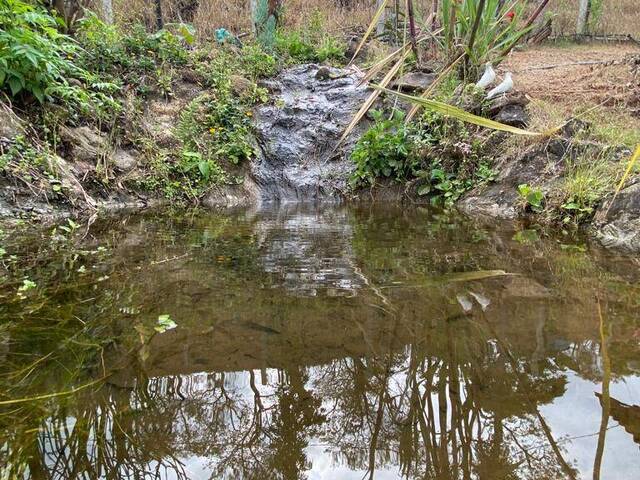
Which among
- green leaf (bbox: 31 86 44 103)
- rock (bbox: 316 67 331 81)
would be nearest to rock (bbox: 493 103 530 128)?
rock (bbox: 316 67 331 81)

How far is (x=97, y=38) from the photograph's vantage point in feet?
19.4

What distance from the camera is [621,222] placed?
315 centimetres

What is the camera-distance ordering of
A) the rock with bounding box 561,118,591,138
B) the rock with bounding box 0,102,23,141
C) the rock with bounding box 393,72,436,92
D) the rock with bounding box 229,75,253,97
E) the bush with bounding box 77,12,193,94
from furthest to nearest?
the rock with bounding box 229,75,253,97 → the rock with bounding box 393,72,436,92 → the bush with bounding box 77,12,193,94 → the rock with bounding box 561,118,591,138 → the rock with bounding box 0,102,23,141

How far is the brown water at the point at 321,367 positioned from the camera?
3.53 feet

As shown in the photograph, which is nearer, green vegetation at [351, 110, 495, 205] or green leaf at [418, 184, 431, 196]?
green vegetation at [351, 110, 495, 205]

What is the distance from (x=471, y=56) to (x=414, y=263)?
12.9ft

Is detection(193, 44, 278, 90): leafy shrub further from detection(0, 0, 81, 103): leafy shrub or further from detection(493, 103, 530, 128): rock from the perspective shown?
detection(493, 103, 530, 128): rock

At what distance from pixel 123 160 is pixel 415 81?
424 centimetres

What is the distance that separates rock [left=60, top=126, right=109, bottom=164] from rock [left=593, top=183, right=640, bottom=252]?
4.88 m

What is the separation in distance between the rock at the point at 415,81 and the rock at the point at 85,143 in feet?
13.4

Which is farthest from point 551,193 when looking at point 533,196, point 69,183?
point 69,183

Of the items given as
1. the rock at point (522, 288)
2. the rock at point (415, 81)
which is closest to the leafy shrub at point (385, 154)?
the rock at point (415, 81)

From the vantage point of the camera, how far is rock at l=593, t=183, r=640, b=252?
298 centimetres

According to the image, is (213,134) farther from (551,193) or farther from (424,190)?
(551,193)
